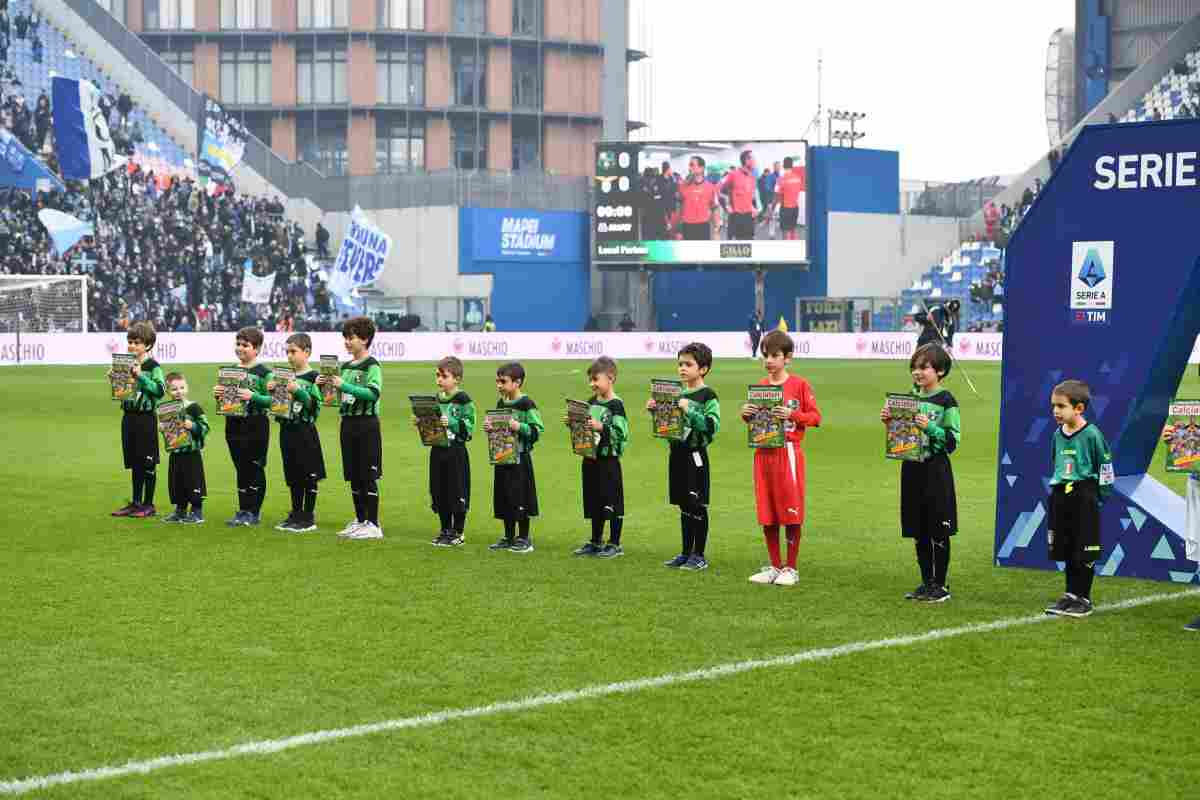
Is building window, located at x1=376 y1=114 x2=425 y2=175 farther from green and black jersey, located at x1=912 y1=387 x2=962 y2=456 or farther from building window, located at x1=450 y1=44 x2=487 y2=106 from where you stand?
green and black jersey, located at x1=912 y1=387 x2=962 y2=456

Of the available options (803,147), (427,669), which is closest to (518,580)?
(427,669)

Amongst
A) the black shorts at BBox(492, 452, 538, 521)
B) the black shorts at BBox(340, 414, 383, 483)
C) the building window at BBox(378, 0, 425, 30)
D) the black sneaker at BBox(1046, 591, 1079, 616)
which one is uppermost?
the building window at BBox(378, 0, 425, 30)

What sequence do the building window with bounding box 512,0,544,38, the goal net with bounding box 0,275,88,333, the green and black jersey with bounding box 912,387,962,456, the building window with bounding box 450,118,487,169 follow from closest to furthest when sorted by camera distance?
1. the green and black jersey with bounding box 912,387,962,456
2. the goal net with bounding box 0,275,88,333
3. the building window with bounding box 512,0,544,38
4. the building window with bounding box 450,118,487,169

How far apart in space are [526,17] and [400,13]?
6958 mm

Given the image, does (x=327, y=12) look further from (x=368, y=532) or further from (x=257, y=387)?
(x=368, y=532)

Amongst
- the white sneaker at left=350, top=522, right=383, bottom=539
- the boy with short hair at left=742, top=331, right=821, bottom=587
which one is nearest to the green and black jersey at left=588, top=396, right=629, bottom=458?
the boy with short hair at left=742, top=331, right=821, bottom=587

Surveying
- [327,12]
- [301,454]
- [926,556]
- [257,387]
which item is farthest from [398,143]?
[926,556]

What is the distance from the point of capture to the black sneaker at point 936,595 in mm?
10719

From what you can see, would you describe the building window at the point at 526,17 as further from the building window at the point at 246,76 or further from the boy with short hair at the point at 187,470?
the boy with short hair at the point at 187,470

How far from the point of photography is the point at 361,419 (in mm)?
13758

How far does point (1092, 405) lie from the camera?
39.4 feet

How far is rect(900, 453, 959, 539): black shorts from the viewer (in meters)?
10.6

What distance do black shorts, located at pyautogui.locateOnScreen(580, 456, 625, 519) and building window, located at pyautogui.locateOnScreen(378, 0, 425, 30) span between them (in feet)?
251

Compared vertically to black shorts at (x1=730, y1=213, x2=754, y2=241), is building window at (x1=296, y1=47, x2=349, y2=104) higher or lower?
higher
